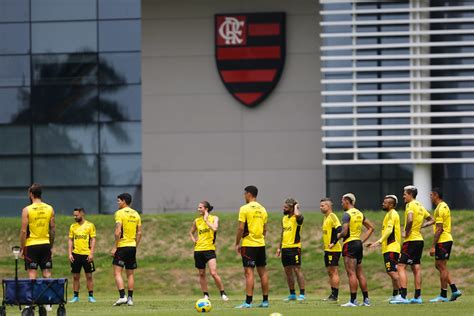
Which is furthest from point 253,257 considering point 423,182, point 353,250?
point 423,182

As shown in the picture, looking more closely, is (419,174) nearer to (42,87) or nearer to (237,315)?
(42,87)

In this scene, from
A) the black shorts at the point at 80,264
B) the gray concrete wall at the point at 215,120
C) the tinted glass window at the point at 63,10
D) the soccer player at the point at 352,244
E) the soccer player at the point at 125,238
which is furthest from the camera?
the tinted glass window at the point at 63,10

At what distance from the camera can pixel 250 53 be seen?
1772 inches

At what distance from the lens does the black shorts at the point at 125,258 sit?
88.5 ft

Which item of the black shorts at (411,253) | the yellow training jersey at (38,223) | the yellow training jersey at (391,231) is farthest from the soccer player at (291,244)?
the yellow training jersey at (38,223)

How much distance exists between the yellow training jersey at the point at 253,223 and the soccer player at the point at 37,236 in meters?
3.54

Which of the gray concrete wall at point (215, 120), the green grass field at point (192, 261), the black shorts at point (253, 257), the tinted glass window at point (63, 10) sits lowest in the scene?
the green grass field at point (192, 261)

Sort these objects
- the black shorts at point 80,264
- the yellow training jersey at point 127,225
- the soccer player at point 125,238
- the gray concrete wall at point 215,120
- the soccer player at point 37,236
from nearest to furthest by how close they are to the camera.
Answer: the soccer player at point 37,236 < the soccer player at point 125,238 < the yellow training jersey at point 127,225 < the black shorts at point 80,264 < the gray concrete wall at point 215,120

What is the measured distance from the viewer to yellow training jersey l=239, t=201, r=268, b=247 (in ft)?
83.1

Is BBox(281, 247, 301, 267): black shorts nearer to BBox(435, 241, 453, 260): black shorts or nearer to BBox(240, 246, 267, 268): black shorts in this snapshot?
BBox(240, 246, 267, 268): black shorts

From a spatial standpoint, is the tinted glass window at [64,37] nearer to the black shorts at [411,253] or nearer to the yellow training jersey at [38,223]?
the black shorts at [411,253]

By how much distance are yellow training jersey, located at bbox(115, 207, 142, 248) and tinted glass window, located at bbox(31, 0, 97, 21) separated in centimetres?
1956

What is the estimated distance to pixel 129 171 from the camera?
4572cm

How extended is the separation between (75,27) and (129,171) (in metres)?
5.06
